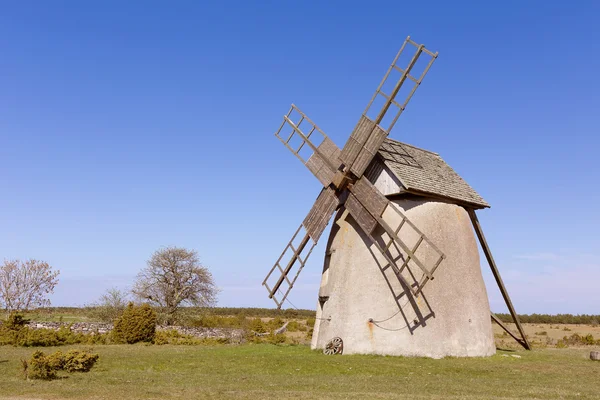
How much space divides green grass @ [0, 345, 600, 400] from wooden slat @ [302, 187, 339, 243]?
15.3 ft

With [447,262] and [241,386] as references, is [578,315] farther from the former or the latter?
[241,386]

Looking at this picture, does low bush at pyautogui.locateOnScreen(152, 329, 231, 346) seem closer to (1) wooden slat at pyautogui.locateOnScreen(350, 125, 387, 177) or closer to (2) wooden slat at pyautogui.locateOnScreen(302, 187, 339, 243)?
(2) wooden slat at pyautogui.locateOnScreen(302, 187, 339, 243)

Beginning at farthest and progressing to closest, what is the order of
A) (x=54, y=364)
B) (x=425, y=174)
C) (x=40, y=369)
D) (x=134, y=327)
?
(x=134, y=327) < (x=425, y=174) < (x=54, y=364) < (x=40, y=369)

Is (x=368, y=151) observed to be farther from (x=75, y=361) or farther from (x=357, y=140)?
(x=75, y=361)

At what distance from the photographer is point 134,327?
2825 cm

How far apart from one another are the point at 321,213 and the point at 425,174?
436cm

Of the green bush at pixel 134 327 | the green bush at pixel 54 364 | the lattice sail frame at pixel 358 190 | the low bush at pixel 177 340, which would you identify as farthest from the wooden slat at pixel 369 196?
the green bush at pixel 134 327

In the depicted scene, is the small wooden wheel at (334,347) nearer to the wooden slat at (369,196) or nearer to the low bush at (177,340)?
the wooden slat at (369,196)

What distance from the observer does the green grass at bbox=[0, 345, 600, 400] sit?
12.3m

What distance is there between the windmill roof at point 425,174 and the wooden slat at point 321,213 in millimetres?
2569

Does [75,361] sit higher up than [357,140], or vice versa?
[357,140]

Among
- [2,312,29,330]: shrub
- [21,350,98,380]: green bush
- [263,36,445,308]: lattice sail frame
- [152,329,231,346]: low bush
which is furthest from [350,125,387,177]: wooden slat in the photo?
[2,312,29,330]: shrub

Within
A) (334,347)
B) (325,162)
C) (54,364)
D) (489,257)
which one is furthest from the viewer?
(489,257)

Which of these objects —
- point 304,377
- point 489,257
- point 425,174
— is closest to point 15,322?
point 304,377
